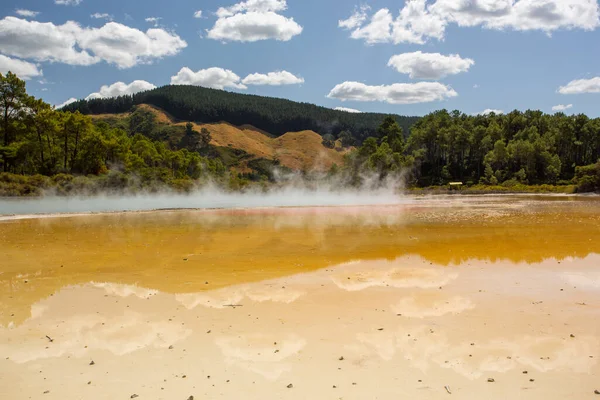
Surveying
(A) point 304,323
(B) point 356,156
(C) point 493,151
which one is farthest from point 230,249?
(C) point 493,151

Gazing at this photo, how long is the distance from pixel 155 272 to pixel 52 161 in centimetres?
5223

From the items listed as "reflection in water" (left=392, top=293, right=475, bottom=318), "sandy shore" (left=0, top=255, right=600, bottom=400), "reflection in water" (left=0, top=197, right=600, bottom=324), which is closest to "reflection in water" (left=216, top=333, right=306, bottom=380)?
"sandy shore" (left=0, top=255, right=600, bottom=400)

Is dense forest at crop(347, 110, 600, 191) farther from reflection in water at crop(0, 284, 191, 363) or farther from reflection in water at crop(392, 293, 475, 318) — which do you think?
reflection in water at crop(0, 284, 191, 363)

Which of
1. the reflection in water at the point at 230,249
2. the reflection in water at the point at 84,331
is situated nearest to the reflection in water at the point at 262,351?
the reflection in water at the point at 84,331

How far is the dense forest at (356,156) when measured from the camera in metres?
52.3

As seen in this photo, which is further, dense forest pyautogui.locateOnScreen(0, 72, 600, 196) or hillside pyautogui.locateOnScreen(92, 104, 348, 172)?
hillside pyautogui.locateOnScreen(92, 104, 348, 172)

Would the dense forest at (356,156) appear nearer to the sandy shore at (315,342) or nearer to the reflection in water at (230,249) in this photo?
the reflection in water at (230,249)

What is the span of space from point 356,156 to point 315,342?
8180 centimetres

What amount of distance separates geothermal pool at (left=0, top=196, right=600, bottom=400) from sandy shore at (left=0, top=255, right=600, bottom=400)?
0.09 feet

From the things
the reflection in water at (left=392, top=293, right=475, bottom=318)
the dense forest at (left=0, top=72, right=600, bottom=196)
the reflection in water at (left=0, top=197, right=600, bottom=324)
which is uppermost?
the dense forest at (left=0, top=72, right=600, bottom=196)

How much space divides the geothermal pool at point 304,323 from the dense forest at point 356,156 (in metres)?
38.6

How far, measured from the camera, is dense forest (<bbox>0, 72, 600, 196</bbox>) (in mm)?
52312

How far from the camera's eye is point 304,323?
23.2 feet

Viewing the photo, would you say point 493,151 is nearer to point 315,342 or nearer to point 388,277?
point 388,277
